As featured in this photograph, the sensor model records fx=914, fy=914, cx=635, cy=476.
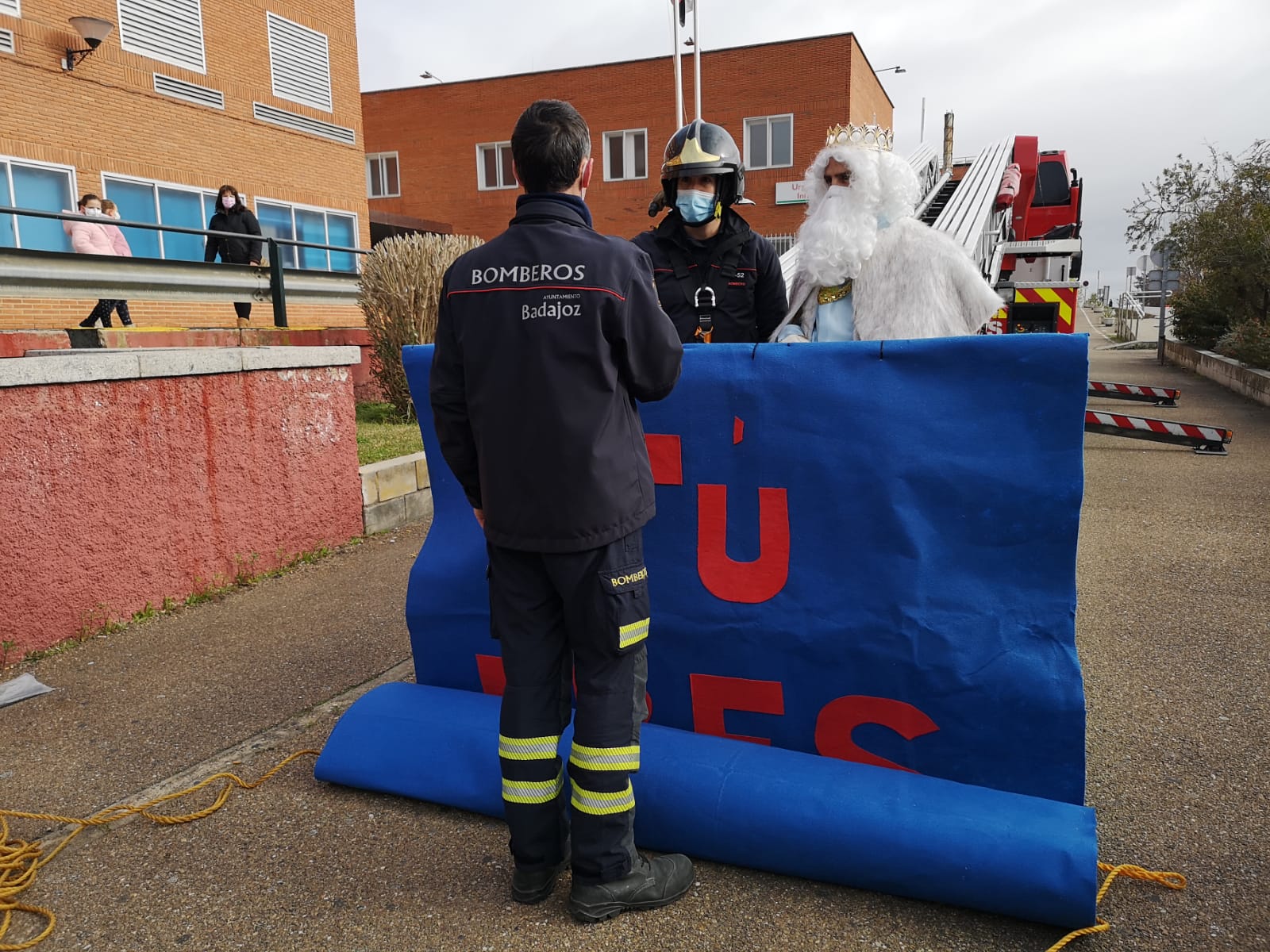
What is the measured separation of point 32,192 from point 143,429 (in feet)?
36.2

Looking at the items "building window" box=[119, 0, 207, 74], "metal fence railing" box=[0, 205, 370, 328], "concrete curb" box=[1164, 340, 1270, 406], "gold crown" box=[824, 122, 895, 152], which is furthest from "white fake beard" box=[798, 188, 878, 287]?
"building window" box=[119, 0, 207, 74]

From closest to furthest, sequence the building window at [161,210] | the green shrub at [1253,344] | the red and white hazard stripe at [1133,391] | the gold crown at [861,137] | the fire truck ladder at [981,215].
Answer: the gold crown at [861,137] → the fire truck ladder at [981,215] → the red and white hazard stripe at [1133,391] → the green shrub at [1253,344] → the building window at [161,210]

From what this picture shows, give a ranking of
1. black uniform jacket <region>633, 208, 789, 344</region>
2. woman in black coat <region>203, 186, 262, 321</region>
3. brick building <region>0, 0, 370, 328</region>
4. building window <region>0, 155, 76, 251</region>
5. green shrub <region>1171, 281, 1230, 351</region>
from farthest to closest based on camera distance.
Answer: green shrub <region>1171, 281, 1230, 351</region> → brick building <region>0, 0, 370, 328</region> → woman in black coat <region>203, 186, 262, 321</region> → building window <region>0, 155, 76, 251</region> → black uniform jacket <region>633, 208, 789, 344</region>

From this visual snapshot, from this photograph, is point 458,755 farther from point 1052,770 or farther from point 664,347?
point 1052,770

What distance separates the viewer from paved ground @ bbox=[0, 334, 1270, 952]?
2393 mm

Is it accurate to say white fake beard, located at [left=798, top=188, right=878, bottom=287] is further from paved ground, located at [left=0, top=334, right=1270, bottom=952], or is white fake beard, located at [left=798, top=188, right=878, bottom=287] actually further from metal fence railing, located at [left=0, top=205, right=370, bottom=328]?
metal fence railing, located at [left=0, top=205, right=370, bottom=328]

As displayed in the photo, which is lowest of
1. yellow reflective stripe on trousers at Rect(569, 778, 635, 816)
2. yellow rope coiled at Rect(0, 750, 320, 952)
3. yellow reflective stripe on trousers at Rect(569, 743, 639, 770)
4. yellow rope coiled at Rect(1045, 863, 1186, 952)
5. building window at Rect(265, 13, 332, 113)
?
yellow rope coiled at Rect(0, 750, 320, 952)

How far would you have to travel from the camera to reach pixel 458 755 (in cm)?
297

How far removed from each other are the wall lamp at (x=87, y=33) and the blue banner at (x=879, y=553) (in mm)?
14410

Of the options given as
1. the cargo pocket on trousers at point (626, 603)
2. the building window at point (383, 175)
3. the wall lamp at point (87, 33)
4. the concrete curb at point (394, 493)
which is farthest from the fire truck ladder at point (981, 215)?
the building window at point (383, 175)

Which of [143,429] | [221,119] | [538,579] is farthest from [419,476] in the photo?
[221,119]

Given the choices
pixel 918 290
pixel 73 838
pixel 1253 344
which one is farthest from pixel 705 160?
pixel 1253 344

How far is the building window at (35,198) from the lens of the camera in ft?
40.4

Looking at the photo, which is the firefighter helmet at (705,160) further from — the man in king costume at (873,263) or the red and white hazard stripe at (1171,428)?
the red and white hazard stripe at (1171,428)
